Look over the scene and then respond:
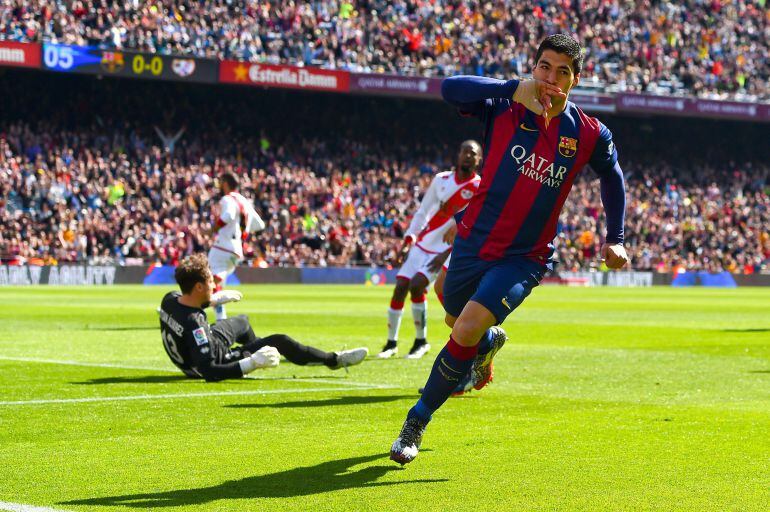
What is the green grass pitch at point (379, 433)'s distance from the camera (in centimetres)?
582

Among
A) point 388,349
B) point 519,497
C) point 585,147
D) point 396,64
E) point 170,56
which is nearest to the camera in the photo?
point 519,497

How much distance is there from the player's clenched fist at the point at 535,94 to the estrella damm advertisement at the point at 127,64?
40.2 m

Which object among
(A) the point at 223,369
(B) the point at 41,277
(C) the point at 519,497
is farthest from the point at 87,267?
(C) the point at 519,497

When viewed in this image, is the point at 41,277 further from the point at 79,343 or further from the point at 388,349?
the point at 388,349

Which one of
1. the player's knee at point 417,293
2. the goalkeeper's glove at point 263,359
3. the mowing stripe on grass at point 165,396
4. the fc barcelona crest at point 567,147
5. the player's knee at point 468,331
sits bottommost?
the mowing stripe on grass at point 165,396

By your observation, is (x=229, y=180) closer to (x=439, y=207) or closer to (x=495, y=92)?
(x=439, y=207)

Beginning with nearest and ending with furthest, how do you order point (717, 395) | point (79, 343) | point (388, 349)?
point (717, 395), point (388, 349), point (79, 343)

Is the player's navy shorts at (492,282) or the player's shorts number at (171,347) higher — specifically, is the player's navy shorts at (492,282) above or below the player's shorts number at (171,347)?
above

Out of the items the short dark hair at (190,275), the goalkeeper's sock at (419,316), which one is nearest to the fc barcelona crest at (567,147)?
the short dark hair at (190,275)

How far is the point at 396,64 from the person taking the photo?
54.5m

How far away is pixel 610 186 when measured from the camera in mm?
7426

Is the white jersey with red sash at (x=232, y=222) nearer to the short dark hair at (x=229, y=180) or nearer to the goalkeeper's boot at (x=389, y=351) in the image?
the short dark hair at (x=229, y=180)

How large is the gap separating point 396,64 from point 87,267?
60.8 feet

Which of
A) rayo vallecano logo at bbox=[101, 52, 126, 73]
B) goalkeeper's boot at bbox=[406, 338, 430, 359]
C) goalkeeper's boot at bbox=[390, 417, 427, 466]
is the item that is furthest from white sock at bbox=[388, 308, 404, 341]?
rayo vallecano logo at bbox=[101, 52, 126, 73]
